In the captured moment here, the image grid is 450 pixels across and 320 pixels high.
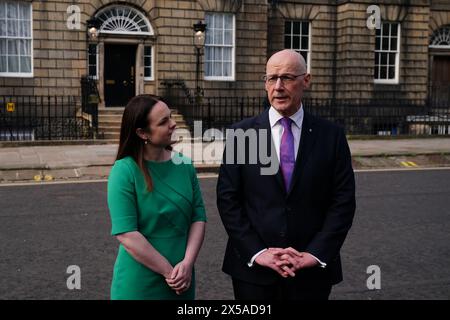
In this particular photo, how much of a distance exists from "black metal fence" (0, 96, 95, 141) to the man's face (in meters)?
15.7

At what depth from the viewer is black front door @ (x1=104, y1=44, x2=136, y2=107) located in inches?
880

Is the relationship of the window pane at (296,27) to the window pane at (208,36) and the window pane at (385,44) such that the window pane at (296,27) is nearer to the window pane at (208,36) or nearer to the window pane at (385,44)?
the window pane at (385,44)

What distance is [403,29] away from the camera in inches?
1008

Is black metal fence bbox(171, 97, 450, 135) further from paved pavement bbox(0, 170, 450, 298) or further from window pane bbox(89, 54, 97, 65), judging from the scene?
paved pavement bbox(0, 170, 450, 298)

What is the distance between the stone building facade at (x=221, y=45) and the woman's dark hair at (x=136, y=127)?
18852 millimetres

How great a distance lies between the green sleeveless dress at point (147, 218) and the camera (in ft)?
9.71

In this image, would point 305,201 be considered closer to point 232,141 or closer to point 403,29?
point 232,141

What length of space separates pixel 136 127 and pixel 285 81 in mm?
833

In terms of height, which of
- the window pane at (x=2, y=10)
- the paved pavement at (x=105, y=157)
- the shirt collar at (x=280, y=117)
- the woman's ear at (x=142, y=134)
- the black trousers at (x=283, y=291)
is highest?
the window pane at (x=2, y=10)

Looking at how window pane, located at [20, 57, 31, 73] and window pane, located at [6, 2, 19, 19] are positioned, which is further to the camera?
window pane, located at [20, 57, 31, 73]

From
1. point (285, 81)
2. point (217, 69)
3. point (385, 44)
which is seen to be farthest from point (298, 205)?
point (385, 44)

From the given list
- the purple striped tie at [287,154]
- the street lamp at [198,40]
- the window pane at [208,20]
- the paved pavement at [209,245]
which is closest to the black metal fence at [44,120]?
the street lamp at [198,40]

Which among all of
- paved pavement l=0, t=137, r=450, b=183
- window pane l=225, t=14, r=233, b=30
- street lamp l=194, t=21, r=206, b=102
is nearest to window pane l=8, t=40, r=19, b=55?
paved pavement l=0, t=137, r=450, b=183

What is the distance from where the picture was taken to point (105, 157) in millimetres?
14070
